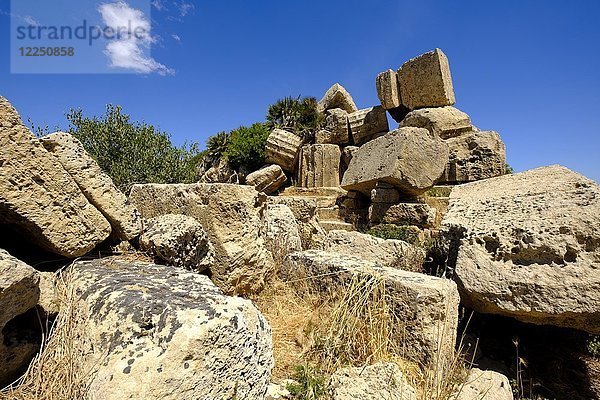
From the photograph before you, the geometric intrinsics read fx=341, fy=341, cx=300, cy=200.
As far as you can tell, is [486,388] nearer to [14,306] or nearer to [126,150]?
[14,306]

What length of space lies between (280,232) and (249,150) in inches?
392

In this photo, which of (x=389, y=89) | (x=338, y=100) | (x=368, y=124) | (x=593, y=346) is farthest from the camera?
(x=338, y=100)

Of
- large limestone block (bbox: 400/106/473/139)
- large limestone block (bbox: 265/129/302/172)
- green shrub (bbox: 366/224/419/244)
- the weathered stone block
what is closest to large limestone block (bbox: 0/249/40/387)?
green shrub (bbox: 366/224/419/244)

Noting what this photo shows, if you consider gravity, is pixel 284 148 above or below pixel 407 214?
above

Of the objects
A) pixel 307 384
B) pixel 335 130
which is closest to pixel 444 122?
pixel 335 130

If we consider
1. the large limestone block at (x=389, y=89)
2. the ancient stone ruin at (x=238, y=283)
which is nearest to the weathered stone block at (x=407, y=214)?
the ancient stone ruin at (x=238, y=283)

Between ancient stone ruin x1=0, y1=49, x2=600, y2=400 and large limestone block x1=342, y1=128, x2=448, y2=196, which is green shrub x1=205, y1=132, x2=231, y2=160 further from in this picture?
ancient stone ruin x1=0, y1=49, x2=600, y2=400

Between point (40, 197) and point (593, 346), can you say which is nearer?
point (40, 197)

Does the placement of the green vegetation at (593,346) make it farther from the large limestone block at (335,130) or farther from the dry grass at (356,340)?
the large limestone block at (335,130)

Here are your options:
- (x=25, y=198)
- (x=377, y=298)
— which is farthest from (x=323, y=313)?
(x=25, y=198)

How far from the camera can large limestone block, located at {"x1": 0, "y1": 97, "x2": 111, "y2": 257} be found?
1.77m

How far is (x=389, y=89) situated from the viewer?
945 centimetres

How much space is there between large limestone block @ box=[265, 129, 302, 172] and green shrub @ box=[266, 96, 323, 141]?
483 mm

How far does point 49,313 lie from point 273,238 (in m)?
2.19
